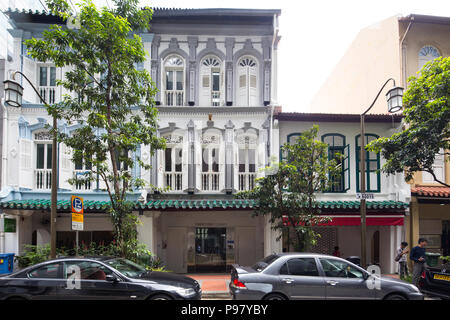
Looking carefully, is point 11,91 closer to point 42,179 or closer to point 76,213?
point 76,213

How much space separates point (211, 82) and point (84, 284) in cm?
982

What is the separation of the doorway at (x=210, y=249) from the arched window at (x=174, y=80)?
5.89 m

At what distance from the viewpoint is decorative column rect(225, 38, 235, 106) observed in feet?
47.2

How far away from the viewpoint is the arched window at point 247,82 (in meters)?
14.5

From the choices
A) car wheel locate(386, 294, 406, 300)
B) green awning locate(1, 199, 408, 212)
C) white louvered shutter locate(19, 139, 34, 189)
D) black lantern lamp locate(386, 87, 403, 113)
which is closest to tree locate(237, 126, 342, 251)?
green awning locate(1, 199, 408, 212)

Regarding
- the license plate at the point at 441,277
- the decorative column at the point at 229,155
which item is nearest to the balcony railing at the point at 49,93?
the decorative column at the point at 229,155

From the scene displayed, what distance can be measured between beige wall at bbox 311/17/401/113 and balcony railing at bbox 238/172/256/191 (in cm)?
808

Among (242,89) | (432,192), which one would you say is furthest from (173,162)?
(432,192)

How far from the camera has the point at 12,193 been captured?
13188mm

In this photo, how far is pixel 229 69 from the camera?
14492 millimetres

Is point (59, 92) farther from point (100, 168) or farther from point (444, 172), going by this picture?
point (444, 172)

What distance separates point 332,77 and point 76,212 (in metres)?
20.4
